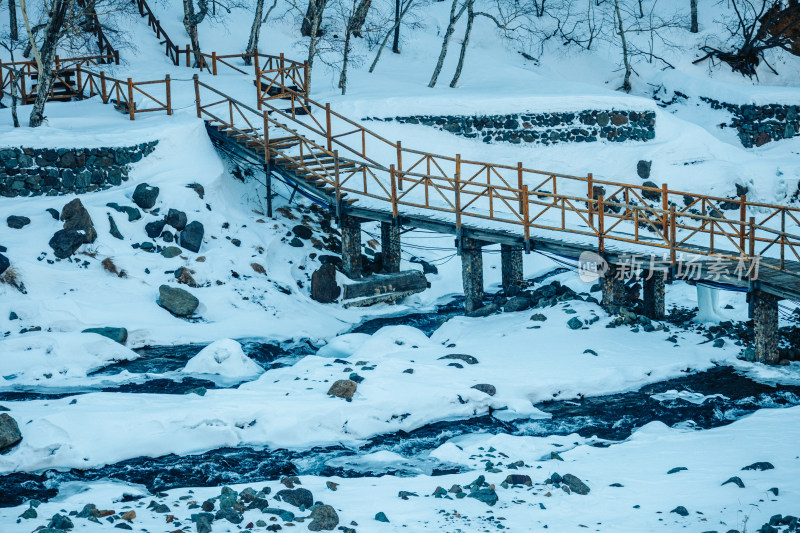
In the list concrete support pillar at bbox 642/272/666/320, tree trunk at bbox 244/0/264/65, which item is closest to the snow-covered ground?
concrete support pillar at bbox 642/272/666/320

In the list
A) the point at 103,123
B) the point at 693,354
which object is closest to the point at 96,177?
the point at 103,123

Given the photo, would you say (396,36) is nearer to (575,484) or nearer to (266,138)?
(266,138)

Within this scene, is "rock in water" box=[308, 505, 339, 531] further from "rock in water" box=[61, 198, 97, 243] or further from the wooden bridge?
"rock in water" box=[61, 198, 97, 243]

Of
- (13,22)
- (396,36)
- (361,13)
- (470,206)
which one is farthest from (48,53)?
(396,36)

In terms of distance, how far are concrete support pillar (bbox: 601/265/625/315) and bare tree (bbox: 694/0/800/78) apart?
1466 centimetres

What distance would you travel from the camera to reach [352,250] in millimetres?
20031

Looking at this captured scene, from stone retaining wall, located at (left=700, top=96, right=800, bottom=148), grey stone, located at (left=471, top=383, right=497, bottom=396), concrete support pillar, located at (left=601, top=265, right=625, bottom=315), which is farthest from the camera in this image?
stone retaining wall, located at (left=700, top=96, right=800, bottom=148)

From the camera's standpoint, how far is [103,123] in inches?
825

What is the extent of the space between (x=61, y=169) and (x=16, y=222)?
5.50 ft

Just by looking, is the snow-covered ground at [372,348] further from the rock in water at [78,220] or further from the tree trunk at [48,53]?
the tree trunk at [48,53]

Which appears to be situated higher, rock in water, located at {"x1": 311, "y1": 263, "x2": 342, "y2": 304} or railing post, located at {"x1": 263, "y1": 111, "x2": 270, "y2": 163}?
railing post, located at {"x1": 263, "y1": 111, "x2": 270, "y2": 163}

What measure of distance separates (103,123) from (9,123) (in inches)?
71.2

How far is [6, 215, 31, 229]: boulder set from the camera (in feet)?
58.5

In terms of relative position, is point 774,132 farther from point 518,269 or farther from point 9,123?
point 9,123
